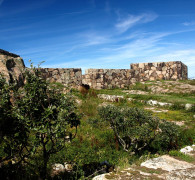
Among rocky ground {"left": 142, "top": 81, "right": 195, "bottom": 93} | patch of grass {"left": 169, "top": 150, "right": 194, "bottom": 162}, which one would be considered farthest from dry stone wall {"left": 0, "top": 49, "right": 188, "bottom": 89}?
patch of grass {"left": 169, "top": 150, "right": 194, "bottom": 162}

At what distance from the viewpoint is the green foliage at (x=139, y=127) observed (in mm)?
6016

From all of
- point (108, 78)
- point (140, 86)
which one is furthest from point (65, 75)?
point (140, 86)

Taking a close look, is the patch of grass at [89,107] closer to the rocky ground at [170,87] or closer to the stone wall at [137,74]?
the stone wall at [137,74]

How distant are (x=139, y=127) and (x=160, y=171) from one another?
2343mm

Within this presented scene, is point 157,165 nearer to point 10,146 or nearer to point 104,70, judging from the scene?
point 10,146

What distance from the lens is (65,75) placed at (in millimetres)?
15906

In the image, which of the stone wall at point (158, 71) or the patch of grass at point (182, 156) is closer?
the patch of grass at point (182, 156)

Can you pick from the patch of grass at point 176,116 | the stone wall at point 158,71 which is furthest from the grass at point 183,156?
the stone wall at point 158,71

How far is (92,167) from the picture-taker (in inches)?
212

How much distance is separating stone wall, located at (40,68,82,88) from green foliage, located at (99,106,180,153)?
29.8ft

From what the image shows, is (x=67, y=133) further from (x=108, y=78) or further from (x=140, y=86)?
(x=140, y=86)

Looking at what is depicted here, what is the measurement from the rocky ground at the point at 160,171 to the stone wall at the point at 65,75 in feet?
38.2

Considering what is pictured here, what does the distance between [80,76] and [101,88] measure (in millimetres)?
2433

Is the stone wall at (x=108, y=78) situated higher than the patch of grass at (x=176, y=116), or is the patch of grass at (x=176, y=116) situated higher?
the stone wall at (x=108, y=78)
